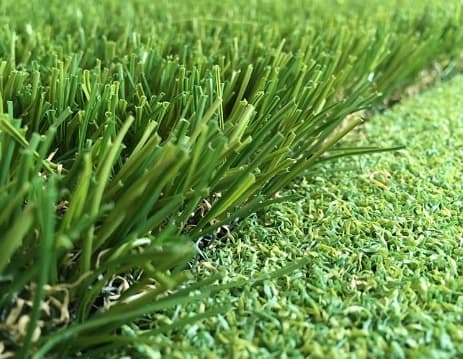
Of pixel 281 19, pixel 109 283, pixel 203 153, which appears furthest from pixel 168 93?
pixel 281 19

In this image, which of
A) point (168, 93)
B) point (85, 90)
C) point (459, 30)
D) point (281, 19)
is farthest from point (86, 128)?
point (459, 30)

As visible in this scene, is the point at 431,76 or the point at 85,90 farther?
the point at 431,76

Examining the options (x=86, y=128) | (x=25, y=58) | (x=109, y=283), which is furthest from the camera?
(x=25, y=58)

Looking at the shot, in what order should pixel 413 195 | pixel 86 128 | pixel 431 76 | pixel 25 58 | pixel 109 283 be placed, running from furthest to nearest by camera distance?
pixel 431 76 < pixel 25 58 < pixel 413 195 < pixel 86 128 < pixel 109 283

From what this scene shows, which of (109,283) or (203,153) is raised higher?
(203,153)

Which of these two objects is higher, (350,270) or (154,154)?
(154,154)

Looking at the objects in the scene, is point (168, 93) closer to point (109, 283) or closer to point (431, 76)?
point (109, 283)
